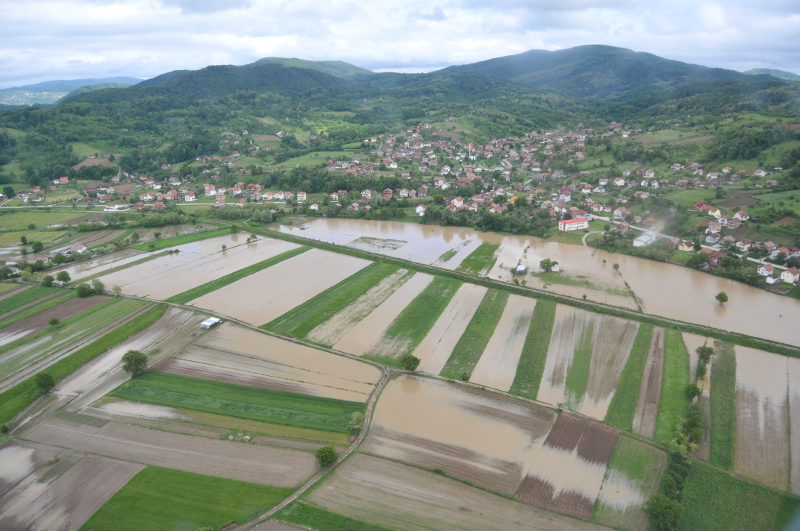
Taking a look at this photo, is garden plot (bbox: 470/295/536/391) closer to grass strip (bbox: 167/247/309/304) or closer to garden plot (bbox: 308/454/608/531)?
garden plot (bbox: 308/454/608/531)

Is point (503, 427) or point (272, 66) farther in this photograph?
point (272, 66)

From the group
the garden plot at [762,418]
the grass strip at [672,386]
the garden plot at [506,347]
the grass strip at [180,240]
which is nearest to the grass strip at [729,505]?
the garden plot at [762,418]

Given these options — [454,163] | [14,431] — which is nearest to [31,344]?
[14,431]

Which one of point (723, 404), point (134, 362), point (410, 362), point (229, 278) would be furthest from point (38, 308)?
point (723, 404)

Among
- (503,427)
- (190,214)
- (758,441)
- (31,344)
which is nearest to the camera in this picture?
(758,441)

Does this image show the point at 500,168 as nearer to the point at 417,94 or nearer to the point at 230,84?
the point at 417,94

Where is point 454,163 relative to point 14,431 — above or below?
above
